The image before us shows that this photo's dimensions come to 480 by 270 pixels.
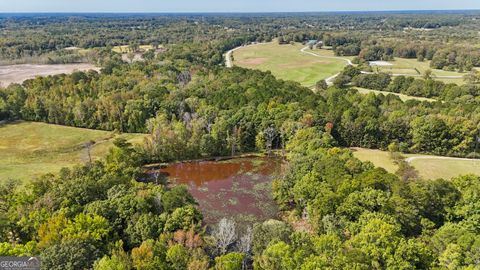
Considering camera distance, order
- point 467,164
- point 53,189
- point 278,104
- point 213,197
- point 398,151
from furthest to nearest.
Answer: point 278,104
point 398,151
point 467,164
point 213,197
point 53,189

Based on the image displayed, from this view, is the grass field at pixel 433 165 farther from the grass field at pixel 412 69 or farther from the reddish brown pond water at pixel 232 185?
the grass field at pixel 412 69

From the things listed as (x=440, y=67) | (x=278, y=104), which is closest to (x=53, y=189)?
(x=278, y=104)

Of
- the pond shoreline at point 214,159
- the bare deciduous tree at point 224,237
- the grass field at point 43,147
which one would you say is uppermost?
the bare deciduous tree at point 224,237

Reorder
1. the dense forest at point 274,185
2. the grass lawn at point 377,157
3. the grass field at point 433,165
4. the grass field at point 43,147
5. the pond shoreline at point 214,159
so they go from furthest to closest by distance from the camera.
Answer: the pond shoreline at point 214,159 → the grass field at point 43,147 → the grass lawn at point 377,157 → the grass field at point 433,165 → the dense forest at point 274,185

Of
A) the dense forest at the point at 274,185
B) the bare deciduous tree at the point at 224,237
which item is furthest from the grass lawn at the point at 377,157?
the bare deciduous tree at the point at 224,237

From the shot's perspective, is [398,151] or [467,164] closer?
[467,164]

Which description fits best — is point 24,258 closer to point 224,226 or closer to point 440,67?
point 224,226

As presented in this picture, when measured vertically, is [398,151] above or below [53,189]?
below
